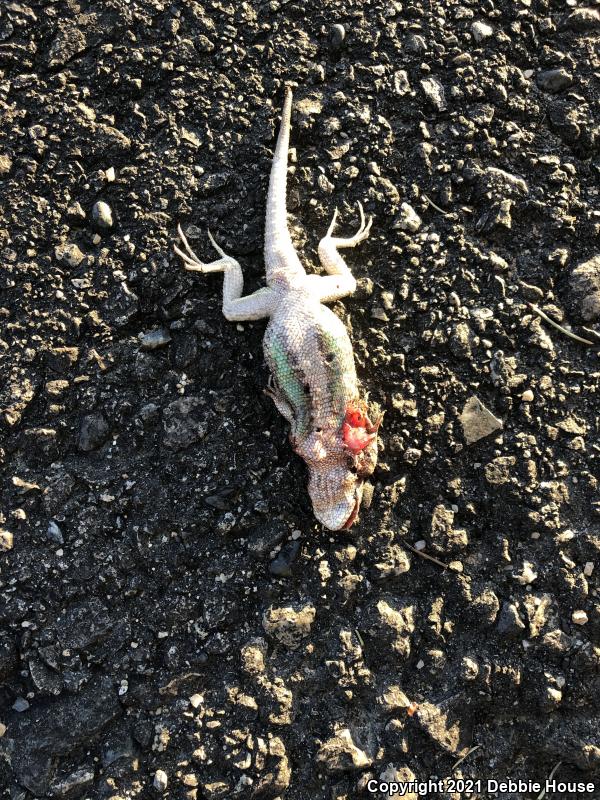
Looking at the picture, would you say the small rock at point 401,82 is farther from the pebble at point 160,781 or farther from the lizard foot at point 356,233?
the pebble at point 160,781

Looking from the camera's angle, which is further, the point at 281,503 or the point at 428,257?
the point at 428,257

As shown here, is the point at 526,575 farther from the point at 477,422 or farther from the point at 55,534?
the point at 55,534

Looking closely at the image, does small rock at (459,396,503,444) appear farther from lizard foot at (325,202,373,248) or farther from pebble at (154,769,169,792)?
pebble at (154,769,169,792)

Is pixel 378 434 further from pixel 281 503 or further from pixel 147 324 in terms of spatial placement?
pixel 147 324

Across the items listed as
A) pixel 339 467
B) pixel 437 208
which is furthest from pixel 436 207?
pixel 339 467

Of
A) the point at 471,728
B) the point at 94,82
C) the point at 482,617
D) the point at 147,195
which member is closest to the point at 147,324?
the point at 147,195
